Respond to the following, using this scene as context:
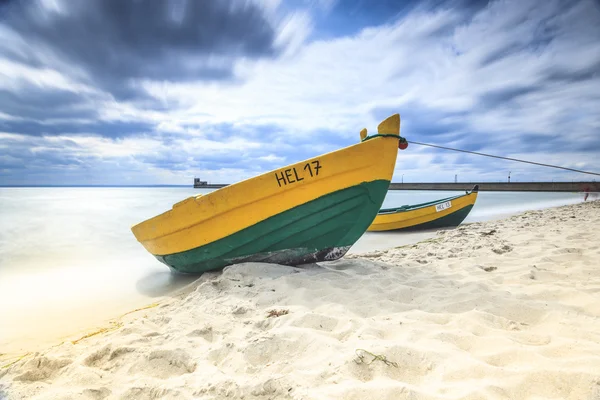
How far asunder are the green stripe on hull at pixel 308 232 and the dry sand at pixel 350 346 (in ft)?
2.11

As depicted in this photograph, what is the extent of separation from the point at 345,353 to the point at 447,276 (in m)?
1.93

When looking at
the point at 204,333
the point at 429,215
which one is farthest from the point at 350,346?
the point at 429,215

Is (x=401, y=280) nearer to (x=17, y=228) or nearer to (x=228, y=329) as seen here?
(x=228, y=329)

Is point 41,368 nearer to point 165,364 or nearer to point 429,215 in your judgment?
point 165,364

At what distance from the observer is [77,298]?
3.68 metres

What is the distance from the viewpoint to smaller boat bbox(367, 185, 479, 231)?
28.8 ft

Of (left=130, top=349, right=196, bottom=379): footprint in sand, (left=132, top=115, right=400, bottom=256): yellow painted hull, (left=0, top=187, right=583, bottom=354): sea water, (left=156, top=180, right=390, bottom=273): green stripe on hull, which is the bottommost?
(left=0, top=187, right=583, bottom=354): sea water

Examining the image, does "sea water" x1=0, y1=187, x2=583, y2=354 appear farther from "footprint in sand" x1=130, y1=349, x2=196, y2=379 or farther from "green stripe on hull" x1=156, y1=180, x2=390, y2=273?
"footprint in sand" x1=130, y1=349, x2=196, y2=379

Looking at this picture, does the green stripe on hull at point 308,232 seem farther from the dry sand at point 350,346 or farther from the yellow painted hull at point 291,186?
the dry sand at point 350,346

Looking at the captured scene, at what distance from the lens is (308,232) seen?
3.33 meters

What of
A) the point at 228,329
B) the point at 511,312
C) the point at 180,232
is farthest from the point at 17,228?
the point at 511,312

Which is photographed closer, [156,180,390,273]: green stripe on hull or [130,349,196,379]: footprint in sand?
[130,349,196,379]: footprint in sand

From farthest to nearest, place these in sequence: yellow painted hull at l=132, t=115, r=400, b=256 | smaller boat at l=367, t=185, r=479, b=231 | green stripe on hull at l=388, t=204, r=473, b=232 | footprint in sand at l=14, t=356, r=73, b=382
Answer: green stripe on hull at l=388, t=204, r=473, b=232 → smaller boat at l=367, t=185, r=479, b=231 → yellow painted hull at l=132, t=115, r=400, b=256 → footprint in sand at l=14, t=356, r=73, b=382

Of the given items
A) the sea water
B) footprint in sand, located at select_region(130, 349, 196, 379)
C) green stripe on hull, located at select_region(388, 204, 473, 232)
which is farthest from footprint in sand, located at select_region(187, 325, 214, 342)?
green stripe on hull, located at select_region(388, 204, 473, 232)
